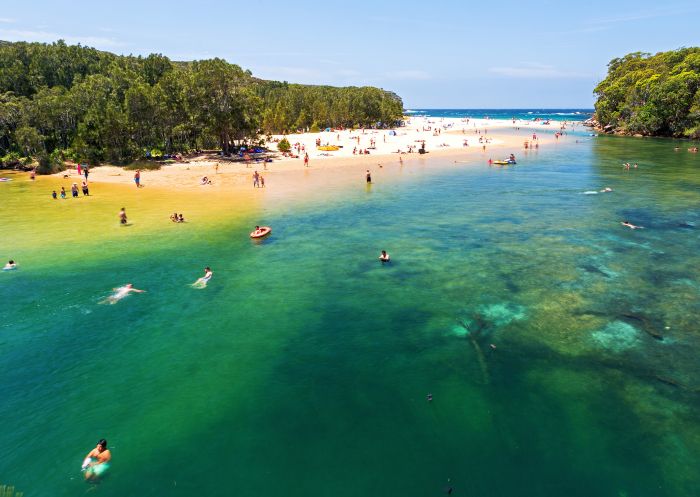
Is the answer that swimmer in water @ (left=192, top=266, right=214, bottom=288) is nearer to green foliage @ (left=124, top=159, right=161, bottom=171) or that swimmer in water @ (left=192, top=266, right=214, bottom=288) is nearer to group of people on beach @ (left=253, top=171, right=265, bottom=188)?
group of people on beach @ (left=253, top=171, right=265, bottom=188)

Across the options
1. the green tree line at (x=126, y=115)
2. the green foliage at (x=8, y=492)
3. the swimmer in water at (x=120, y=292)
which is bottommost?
the green foliage at (x=8, y=492)

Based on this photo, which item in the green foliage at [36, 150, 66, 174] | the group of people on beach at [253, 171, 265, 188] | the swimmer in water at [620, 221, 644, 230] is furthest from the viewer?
the green foliage at [36, 150, 66, 174]

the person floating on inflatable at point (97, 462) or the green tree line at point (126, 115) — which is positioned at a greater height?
the green tree line at point (126, 115)

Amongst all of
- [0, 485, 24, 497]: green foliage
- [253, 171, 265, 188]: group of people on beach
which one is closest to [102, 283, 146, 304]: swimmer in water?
[0, 485, 24, 497]: green foliage

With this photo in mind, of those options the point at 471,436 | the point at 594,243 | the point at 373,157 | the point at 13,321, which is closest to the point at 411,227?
the point at 594,243

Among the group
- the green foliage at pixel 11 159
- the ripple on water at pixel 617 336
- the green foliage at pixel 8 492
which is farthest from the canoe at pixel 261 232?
the green foliage at pixel 11 159

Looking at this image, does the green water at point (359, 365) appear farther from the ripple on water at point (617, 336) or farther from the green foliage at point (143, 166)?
the green foliage at point (143, 166)

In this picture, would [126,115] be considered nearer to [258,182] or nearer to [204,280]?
[258,182]
